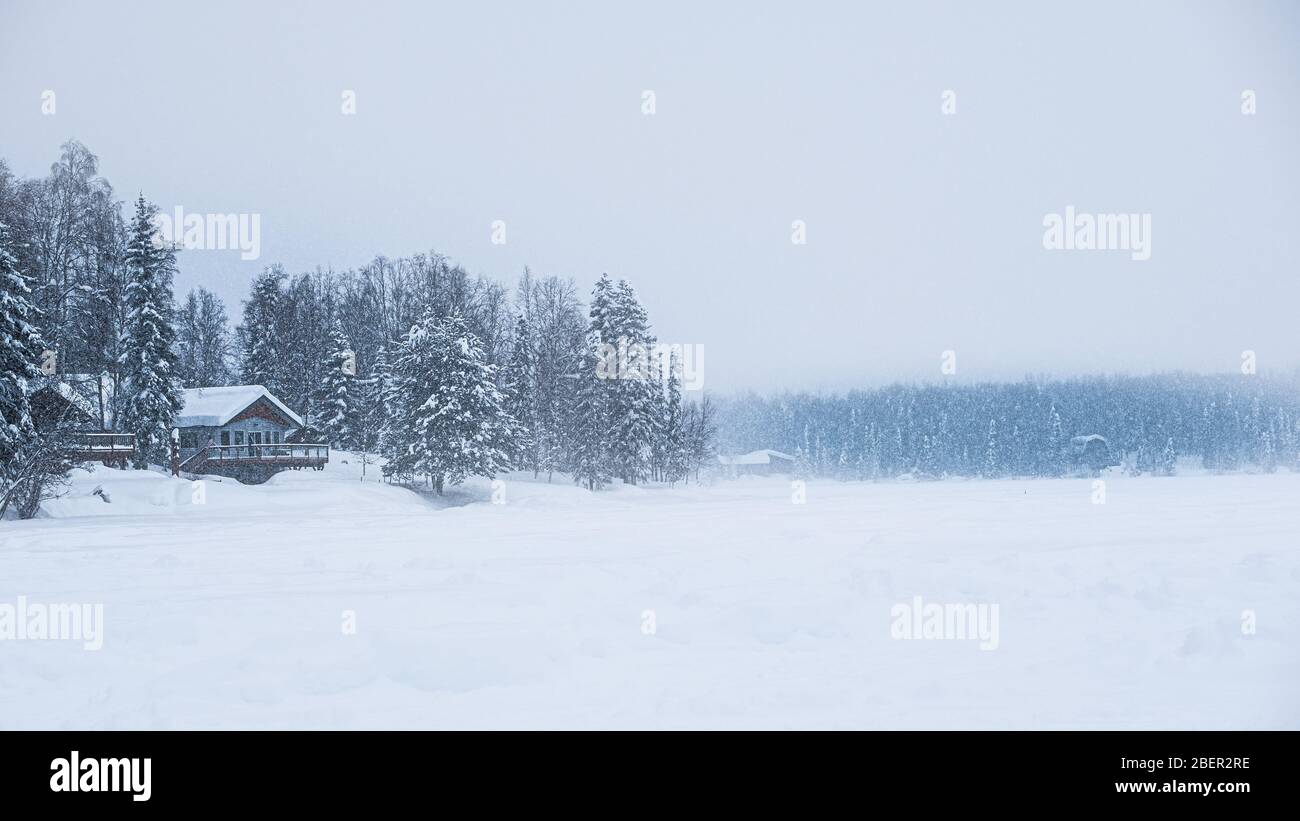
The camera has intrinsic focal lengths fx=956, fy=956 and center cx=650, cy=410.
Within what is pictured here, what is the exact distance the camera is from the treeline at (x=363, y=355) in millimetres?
38094

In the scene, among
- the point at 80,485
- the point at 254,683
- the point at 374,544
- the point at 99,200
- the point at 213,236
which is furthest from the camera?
the point at 99,200

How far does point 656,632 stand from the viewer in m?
10.1

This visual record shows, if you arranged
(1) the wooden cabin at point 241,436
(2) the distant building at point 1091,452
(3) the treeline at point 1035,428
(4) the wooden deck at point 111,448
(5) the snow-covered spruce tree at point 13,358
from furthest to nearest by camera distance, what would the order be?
(3) the treeline at point 1035,428 < (2) the distant building at point 1091,452 < (1) the wooden cabin at point 241,436 < (4) the wooden deck at point 111,448 < (5) the snow-covered spruce tree at point 13,358

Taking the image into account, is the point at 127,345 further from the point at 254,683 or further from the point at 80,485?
the point at 254,683

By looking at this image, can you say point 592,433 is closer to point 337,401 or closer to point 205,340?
point 337,401

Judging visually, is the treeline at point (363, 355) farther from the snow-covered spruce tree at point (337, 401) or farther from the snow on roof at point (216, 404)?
the snow on roof at point (216, 404)

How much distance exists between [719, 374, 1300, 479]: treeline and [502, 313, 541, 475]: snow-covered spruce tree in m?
68.6

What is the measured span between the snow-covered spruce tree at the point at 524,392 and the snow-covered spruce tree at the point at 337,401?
988 centimetres

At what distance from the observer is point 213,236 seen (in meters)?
26.6

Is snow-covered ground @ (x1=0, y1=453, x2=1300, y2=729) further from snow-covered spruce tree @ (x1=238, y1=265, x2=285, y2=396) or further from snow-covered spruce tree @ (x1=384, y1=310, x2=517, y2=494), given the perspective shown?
snow-covered spruce tree @ (x1=238, y1=265, x2=285, y2=396)

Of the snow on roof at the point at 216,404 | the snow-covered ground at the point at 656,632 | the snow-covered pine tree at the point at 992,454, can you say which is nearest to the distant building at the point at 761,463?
the snow-covered pine tree at the point at 992,454
